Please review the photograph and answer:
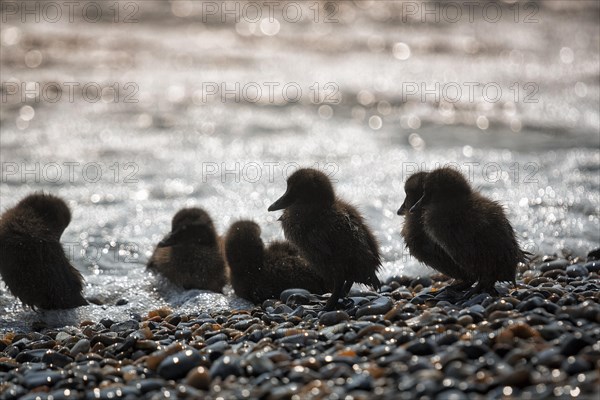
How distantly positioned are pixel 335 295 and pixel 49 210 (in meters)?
2.74

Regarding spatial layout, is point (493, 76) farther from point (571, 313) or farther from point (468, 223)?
point (571, 313)

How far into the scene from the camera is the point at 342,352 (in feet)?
17.4

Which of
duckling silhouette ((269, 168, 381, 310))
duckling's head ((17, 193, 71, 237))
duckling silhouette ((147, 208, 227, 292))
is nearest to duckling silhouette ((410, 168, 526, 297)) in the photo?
duckling silhouette ((269, 168, 381, 310))

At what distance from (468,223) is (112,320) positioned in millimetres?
2782

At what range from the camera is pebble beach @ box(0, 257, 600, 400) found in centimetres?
465

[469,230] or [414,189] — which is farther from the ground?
[414,189]

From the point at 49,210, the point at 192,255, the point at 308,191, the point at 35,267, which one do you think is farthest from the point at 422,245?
the point at 49,210

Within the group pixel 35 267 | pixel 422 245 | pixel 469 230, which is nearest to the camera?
pixel 469 230

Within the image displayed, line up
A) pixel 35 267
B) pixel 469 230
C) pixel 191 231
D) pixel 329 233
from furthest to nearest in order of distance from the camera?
1. pixel 191 231
2. pixel 35 267
3. pixel 329 233
4. pixel 469 230

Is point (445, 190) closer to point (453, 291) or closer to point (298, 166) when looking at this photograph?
point (453, 291)

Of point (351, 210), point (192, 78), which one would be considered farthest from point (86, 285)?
point (192, 78)

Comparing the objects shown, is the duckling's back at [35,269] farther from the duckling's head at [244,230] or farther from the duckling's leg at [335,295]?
the duckling's leg at [335,295]

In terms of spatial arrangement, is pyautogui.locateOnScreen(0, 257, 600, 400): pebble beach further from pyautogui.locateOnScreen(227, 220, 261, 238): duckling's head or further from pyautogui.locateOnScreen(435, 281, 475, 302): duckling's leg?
pyautogui.locateOnScreen(227, 220, 261, 238): duckling's head

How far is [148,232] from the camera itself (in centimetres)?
1027
